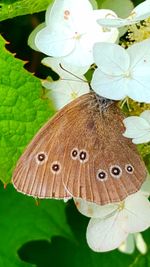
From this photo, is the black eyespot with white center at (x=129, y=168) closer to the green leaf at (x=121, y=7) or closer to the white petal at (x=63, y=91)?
the white petal at (x=63, y=91)

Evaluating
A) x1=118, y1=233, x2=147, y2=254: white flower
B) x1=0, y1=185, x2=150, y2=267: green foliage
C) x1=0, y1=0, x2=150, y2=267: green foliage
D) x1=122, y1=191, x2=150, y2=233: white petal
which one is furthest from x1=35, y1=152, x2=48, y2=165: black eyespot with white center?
x1=118, y1=233, x2=147, y2=254: white flower

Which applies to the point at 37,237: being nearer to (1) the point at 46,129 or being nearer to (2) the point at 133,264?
(2) the point at 133,264

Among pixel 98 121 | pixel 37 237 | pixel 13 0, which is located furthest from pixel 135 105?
pixel 37 237

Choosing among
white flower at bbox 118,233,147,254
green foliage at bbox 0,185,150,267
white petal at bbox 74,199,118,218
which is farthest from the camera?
white flower at bbox 118,233,147,254

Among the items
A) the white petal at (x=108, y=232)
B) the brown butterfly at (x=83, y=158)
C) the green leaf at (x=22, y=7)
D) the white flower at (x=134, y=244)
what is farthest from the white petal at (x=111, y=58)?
the white flower at (x=134, y=244)

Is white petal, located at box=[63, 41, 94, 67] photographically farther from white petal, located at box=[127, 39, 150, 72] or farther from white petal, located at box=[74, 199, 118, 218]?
white petal, located at box=[74, 199, 118, 218]

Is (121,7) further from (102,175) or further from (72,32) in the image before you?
(102,175)

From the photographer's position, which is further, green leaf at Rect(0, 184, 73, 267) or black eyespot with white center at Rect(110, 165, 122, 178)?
green leaf at Rect(0, 184, 73, 267)
